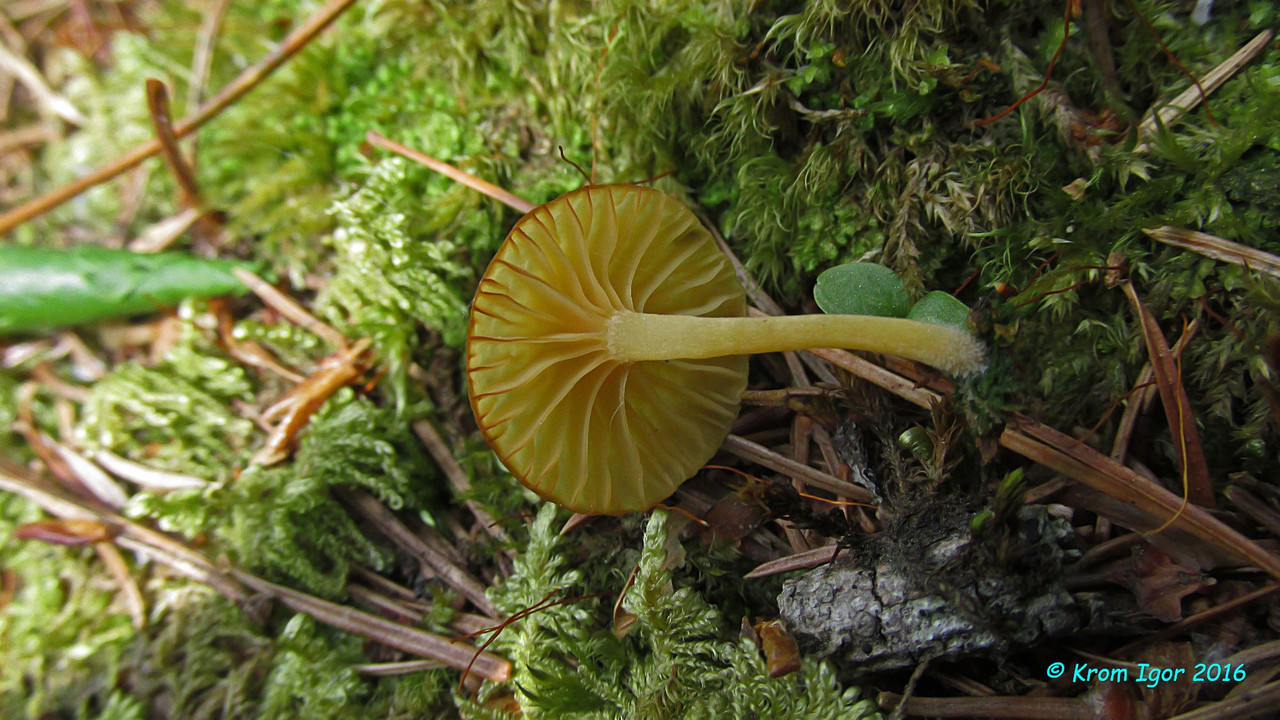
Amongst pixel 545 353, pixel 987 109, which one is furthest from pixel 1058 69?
pixel 545 353

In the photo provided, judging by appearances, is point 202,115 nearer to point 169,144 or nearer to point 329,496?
point 169,144

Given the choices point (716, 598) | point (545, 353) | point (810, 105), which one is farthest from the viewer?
point (810, 105)

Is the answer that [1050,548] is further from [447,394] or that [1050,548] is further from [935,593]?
[447,394]

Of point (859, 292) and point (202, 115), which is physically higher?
point (202, 115)

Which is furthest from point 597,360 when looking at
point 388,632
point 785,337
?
point 388,632

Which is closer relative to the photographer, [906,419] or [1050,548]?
[1050,548]

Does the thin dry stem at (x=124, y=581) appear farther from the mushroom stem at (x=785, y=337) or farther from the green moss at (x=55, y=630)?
the mushroom stem at (x=785, y=337)

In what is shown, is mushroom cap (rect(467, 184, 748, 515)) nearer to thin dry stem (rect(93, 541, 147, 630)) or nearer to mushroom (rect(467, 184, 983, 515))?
mushroom (rect(467, 184, 983, 515))
